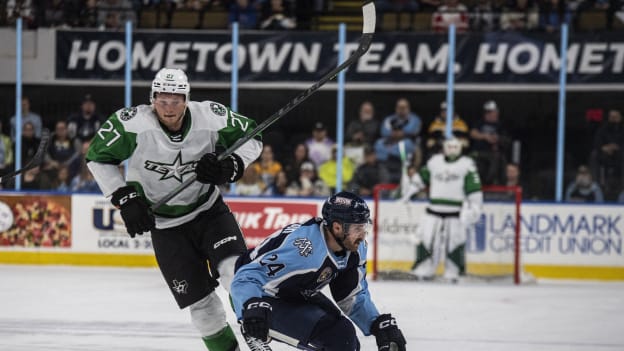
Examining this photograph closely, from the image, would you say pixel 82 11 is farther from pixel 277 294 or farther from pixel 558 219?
pixel 277 294

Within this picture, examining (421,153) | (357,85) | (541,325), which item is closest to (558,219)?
(421,153)

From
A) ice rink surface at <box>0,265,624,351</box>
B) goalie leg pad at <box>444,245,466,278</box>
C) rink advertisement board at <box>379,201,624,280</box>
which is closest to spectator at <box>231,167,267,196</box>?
ice rink surface at <box>0,265,624,351</box>

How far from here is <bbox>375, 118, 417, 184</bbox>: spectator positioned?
425 inches

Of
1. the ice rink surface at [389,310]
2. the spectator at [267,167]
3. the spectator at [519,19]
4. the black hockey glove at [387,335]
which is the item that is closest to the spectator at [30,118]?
the ice rink surface at [389,310]

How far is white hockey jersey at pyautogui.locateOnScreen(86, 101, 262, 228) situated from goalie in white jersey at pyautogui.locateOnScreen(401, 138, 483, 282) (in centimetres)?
521

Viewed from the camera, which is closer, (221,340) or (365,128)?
(221,340)

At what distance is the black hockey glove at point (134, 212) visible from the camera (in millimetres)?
4711

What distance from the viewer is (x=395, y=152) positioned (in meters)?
11.0

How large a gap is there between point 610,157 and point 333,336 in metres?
7.04

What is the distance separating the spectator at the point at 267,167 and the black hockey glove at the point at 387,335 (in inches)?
271

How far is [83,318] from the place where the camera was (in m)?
7.08

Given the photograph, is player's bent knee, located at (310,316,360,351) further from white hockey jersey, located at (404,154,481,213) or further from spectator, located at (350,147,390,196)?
spectator, located at (350,147,390,196)

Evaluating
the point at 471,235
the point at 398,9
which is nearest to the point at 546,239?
the point at 471,235

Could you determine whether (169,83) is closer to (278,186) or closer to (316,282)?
(316,282)
